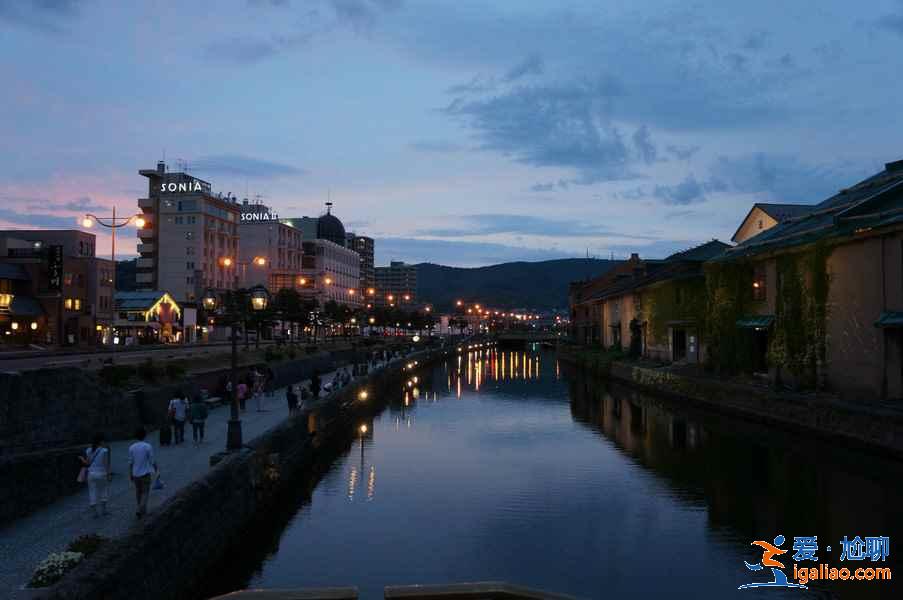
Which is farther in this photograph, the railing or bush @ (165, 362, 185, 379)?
bush @ (165, 362, 185, 379)

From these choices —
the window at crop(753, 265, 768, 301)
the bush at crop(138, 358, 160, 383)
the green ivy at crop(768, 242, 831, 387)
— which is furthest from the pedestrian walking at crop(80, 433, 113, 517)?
the window at crop(753, 265, 768, 301)

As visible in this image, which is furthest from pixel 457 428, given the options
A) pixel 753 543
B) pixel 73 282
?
pixel 73 282

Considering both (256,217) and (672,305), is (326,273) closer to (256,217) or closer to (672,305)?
(256,217)

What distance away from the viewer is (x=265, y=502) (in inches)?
851

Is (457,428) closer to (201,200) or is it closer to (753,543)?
(753,543)

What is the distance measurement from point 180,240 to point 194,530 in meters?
104

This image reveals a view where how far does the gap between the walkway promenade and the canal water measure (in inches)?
109

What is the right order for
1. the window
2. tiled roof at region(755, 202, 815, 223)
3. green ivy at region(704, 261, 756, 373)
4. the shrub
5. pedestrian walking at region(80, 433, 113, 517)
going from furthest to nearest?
tiled roof at region(755, 202, 815, 223) < green ivy at region(704, 261, 756, 373) < the window < pedestrian walking at region(80, 433, 113, 517) < the shrub

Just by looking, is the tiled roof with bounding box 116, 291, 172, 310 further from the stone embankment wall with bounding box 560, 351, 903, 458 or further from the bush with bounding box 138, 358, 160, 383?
the stone embankment wall with bounding box 560, 351, 903, 458

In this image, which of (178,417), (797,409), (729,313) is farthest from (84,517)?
(729,313)

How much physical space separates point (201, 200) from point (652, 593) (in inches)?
4238

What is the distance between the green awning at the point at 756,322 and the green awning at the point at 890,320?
10.0 m

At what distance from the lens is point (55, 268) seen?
208 feet

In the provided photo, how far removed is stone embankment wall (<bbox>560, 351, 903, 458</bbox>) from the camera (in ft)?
86.0
